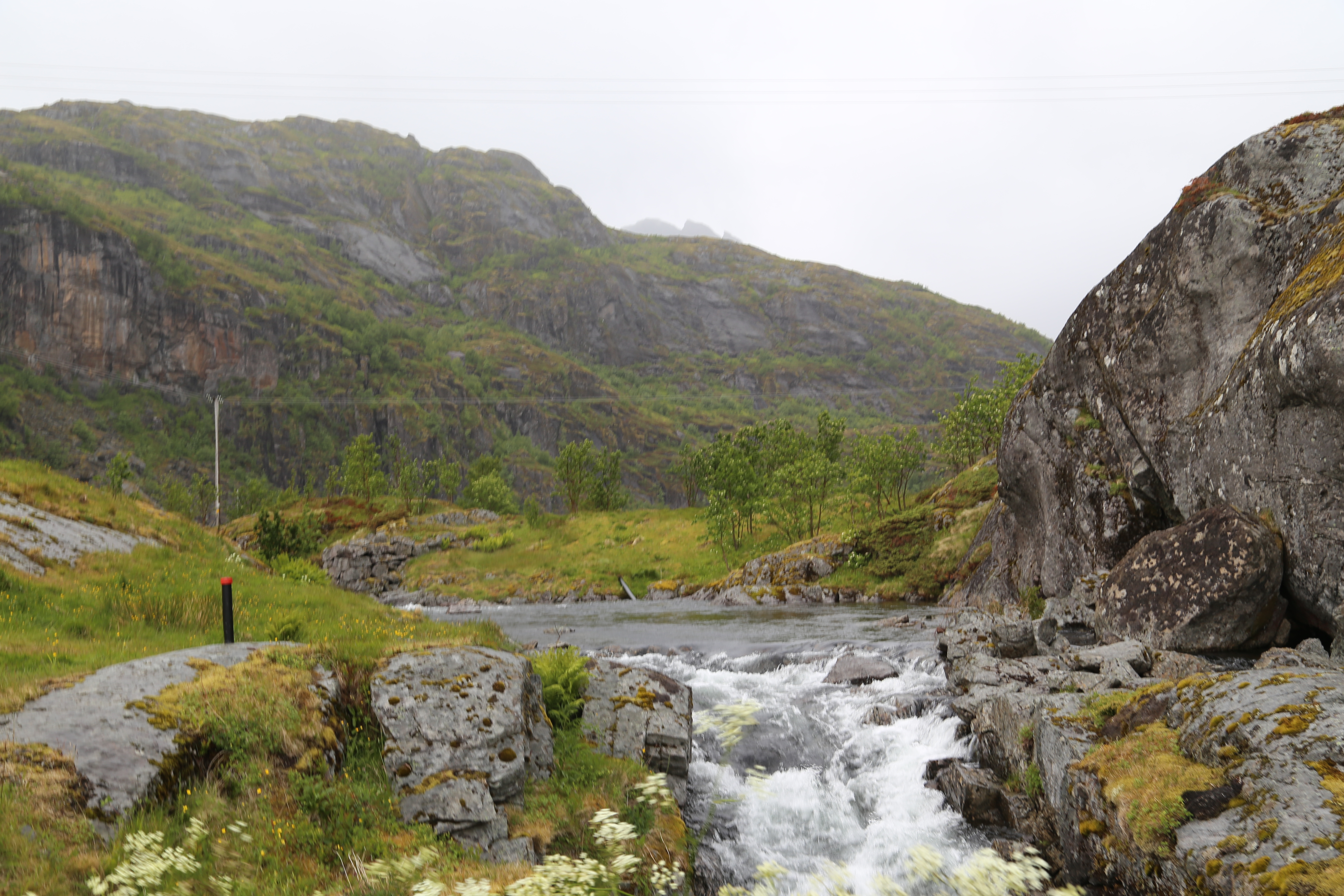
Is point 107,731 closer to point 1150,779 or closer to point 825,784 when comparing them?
point 825,784

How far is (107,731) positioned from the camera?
7.68 metres

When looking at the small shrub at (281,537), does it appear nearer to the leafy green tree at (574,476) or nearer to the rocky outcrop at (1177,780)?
the leafy green tree at (574,476)

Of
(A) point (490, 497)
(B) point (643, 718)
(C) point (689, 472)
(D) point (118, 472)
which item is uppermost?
(C) point (689, 472)

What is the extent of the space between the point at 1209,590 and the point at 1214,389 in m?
6.54

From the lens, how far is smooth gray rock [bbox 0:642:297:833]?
7074 millimetres

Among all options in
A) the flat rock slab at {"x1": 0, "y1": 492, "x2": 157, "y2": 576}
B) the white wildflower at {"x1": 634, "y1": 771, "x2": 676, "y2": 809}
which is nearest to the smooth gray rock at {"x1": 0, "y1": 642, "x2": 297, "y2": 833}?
the white wildflower at {"x1": 634, "y1": 771, "x2": 676, "y2": 809}

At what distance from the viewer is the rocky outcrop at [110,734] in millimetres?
7039

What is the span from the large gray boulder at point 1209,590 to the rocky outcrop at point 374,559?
186ft

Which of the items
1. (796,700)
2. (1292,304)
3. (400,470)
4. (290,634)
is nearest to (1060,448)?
(1292,304)

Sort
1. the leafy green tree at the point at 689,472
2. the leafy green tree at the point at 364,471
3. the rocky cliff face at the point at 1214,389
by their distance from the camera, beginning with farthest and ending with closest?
the leafy green tree at the point at 364,471 < the leafy green tree at the point at 689,472 < the rocky cliff face at the point at 1214,389

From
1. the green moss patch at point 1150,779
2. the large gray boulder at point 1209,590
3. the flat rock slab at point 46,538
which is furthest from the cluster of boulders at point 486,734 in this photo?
the large gray boulder at point 1209,590

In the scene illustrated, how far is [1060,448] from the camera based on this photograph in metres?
25.8

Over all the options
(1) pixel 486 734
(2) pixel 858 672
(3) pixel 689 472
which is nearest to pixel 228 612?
(1) pixel 486 734

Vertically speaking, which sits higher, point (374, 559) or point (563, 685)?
point (563, 685)
